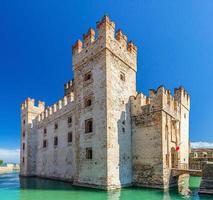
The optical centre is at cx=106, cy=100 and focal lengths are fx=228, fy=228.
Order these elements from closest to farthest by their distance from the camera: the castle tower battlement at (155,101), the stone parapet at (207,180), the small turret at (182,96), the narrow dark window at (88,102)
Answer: the stone parapet at (207,180) → the castle tower battlement at (155,101) → the narrow dark window at (88,102) → the small turret at (182,96)

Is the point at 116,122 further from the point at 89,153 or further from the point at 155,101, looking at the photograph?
the point at 155,101

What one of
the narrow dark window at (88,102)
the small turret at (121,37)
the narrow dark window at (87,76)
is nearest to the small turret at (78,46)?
the narrow dark window at (87,76)

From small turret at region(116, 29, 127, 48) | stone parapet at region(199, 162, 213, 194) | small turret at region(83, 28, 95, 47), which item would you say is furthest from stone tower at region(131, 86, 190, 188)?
small turret at region(83, 28, 95, 47)

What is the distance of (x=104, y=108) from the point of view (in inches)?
678

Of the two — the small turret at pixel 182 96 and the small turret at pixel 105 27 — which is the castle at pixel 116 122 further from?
the small turret at pixel 182 96

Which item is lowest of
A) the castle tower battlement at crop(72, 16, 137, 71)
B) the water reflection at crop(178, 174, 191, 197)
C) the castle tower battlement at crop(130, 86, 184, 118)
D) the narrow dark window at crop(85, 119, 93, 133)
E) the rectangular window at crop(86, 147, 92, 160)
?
the water reflection at crop(178, 174, 191, 197)

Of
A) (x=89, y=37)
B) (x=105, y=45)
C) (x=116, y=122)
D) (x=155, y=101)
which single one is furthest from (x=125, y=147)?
(x=89, y=37)

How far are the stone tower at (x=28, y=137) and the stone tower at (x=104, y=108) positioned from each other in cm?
1399

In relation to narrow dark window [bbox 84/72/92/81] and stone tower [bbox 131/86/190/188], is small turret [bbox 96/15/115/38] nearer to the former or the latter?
narrow dark window [bbox 84/72/92/81]

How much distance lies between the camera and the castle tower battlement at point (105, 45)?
17.9 metres

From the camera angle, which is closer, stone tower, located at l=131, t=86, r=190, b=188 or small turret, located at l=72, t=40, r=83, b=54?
stone tower, located at l=131, t=86, r=190, b=188

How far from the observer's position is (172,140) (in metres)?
19.1

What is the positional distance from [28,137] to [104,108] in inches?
713

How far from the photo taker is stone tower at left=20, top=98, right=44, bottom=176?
30681 mm
